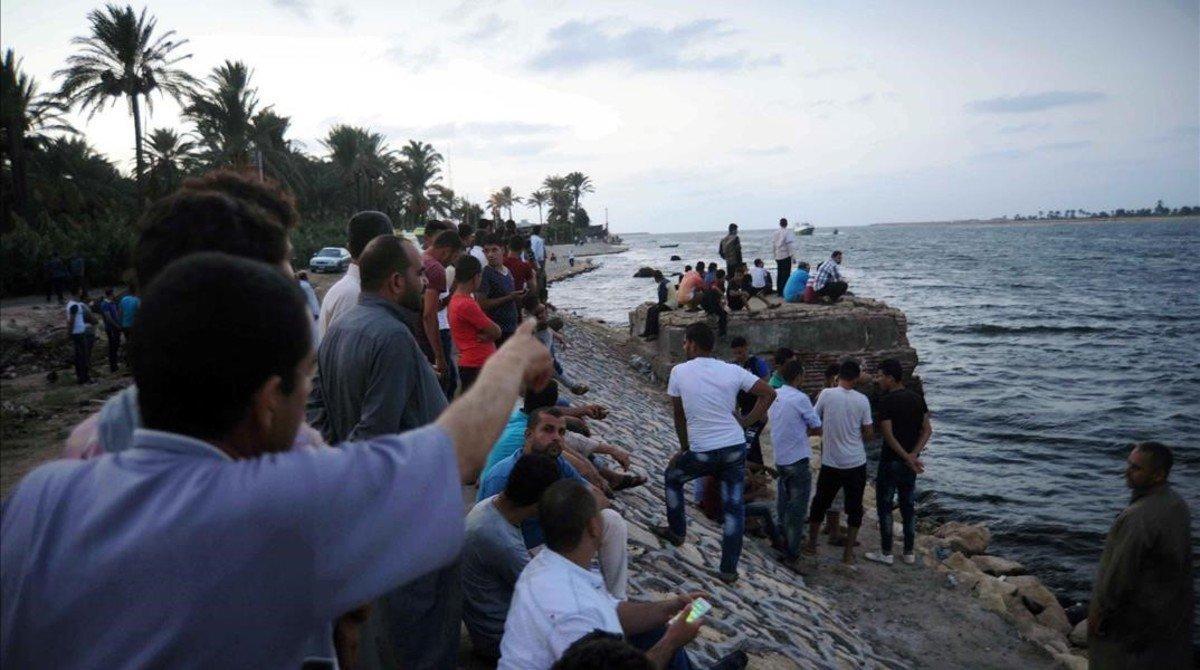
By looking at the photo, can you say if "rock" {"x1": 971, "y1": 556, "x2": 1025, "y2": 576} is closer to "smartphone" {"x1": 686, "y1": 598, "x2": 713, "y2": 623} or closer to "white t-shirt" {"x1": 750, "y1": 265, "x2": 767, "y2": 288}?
"smartphone" {"x1": 686, "y1": 598, "x2": 713, "y2": 623}

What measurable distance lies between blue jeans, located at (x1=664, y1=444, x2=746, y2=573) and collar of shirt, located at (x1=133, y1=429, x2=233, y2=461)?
585 centimetres

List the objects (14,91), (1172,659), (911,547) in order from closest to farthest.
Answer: (1172,659), (911,547), (14,91)

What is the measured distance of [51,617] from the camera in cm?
115

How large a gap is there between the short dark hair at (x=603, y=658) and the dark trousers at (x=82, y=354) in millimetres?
14044

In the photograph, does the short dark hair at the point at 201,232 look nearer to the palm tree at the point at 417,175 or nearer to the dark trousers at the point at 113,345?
the dark trousers at the point at 113,345

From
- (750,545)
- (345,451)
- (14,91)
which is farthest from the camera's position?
(14,91)

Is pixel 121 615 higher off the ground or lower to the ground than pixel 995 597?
higher

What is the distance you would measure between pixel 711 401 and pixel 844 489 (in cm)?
302

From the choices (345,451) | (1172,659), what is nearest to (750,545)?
(1172,659)

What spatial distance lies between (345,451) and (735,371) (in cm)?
575

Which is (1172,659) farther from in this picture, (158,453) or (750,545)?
(158,453)

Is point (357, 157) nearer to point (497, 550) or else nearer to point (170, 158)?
point (170, 158)

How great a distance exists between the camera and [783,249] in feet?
65.3

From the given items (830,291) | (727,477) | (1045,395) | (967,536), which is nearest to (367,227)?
(727,477)
